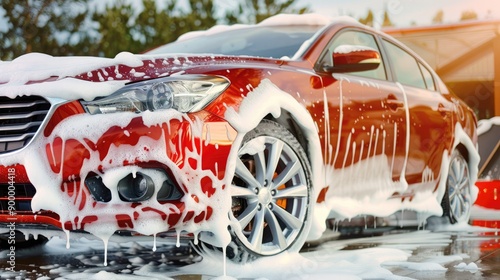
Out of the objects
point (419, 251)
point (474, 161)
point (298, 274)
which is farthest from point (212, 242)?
point (474, 161)

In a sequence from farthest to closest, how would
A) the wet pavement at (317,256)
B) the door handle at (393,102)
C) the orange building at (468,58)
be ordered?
the orange building at (468,58)
the door handle at (393,102)
the wet pavement at (317,256)

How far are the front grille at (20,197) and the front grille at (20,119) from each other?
0.18 metres

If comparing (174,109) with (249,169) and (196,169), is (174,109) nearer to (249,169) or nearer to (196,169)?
(196,169)

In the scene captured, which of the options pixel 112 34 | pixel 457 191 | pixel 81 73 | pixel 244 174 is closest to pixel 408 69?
pixel 457 191

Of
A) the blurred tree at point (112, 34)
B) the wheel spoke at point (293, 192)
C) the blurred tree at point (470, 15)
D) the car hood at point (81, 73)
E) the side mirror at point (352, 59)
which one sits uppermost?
Answer: the blurred tree at point (112, 34)

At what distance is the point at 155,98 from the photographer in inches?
151

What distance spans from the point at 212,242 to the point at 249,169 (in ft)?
1.91

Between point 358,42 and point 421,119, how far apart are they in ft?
2.58

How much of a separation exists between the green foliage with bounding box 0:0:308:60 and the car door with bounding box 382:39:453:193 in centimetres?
2044

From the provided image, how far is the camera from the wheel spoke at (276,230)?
173 inches

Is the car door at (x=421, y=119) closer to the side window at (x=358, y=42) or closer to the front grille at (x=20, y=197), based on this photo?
the side window at (x=358, y=42)

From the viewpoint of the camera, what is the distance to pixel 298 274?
4125 mm

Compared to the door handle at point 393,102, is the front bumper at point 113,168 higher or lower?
lower

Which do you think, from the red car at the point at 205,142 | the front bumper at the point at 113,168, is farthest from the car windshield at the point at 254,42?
the front bumper at the point at 113,168
